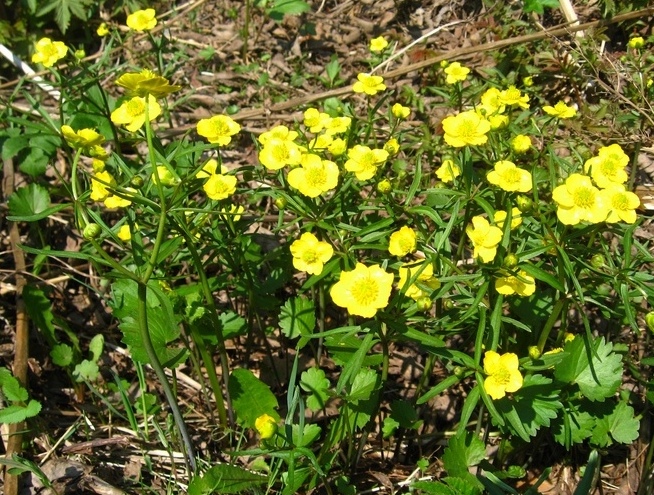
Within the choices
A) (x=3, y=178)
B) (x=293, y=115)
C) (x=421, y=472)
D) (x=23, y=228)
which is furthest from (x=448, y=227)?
(x=3, y=178)

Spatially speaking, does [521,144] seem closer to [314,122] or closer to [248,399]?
[314,122]

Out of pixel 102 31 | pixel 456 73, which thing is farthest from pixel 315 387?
pixel 102 31

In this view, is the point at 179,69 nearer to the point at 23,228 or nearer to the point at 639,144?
the point at 23,228

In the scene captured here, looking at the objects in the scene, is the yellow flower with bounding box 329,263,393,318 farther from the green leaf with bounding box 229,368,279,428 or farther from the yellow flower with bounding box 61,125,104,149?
the yellow flower with bounding box 61,125,104,149

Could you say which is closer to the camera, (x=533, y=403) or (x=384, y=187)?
(x=533, y=403)

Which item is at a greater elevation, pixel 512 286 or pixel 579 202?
pixel 579 202

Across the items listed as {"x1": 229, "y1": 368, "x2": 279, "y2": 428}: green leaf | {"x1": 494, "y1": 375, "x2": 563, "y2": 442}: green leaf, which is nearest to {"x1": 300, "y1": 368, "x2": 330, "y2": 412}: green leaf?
{"x1": 229, "y1": 368, "x2": 279, "y2": 428}: green leaf

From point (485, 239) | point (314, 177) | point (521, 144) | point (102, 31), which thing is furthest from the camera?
point (102, 31)

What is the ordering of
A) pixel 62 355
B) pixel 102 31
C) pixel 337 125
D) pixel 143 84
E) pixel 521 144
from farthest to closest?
pixel 102 31 → pixel 62 355 → pixel 337 125 → pixel 521 144 → pixel 143 84
